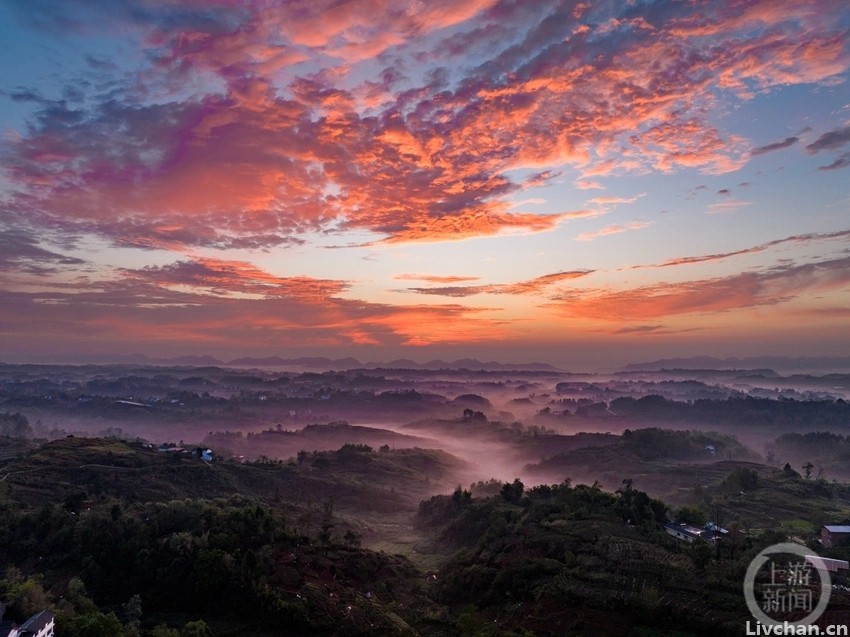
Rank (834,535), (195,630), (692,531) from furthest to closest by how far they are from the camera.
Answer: (692,531) → (834,535) → (195,630)

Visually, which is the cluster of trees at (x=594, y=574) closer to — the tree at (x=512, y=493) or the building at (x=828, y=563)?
the building at (x=828, y=563)

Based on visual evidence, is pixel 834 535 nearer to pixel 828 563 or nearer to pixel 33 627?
pixel 828 563

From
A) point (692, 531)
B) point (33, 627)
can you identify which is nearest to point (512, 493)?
point (692, 531)

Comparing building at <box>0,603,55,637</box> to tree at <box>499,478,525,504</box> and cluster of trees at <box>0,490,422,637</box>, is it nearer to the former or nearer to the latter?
cluster of trees at <box>0,490,422,637</box>

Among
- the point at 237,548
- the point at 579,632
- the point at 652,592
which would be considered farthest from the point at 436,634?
the point at 237,548

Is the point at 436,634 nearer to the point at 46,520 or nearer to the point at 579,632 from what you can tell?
the point at 579,632

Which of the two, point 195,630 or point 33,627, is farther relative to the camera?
point 195,630

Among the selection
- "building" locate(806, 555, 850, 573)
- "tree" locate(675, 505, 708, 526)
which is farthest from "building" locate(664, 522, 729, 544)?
"building" locate(806, 555, 850, 573)

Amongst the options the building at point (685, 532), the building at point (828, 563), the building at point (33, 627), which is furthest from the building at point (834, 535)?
the building at point (33, 627)
